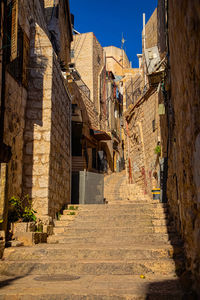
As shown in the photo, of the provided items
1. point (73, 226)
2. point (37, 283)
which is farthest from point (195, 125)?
point (73, 226)

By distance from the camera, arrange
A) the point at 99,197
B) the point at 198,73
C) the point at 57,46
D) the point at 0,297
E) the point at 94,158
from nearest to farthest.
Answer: the point at 198,73 → the point at 0,297 → the point at 99,197 → the point at 57,46 → the point at 94,158

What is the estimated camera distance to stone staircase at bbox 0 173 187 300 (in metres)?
2.73

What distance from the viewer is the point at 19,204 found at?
5.35m

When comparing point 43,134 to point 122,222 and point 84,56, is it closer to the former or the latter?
point 122,222

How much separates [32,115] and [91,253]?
3.59 metres

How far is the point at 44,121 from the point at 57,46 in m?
7.06

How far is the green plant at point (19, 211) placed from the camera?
5170mm

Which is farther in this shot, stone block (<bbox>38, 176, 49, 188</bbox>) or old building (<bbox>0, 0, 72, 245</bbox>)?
stone block (<bbox>38, 176, 49, 188</bbox>)

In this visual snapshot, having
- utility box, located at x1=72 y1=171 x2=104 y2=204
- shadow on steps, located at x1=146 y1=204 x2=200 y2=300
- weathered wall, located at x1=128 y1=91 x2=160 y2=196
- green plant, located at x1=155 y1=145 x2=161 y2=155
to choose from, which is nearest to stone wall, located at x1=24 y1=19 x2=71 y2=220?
utility box, located at x1=72 y1=171 x2=104 y2=204

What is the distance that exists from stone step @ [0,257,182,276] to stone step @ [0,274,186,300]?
21 centimetres

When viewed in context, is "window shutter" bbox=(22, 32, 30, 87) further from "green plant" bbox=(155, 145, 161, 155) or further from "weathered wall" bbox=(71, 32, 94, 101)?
"weathered wall" bbox=(71, 32, 94, 101)

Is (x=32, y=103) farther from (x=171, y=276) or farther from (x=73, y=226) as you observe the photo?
(x=171, y=276)

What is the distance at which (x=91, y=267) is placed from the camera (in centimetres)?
366

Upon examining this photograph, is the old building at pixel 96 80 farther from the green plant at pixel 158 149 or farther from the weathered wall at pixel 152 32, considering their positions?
the green plant at pixel 158 149
